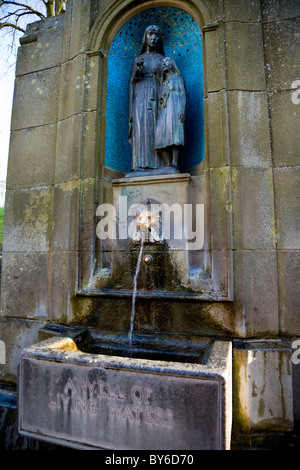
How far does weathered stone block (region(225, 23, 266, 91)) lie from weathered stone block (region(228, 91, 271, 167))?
113 mm

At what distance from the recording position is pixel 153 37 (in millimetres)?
3744

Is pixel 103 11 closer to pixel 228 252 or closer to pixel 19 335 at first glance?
pixel 228 252

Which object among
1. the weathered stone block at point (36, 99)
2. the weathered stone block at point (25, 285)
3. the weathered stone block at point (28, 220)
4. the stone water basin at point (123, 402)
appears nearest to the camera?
the stone water basin at point (123, 402)

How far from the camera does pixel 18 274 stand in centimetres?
361

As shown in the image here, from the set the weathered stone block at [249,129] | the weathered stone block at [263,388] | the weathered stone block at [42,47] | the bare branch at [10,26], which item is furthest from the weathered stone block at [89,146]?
the bare branch at [10,26]

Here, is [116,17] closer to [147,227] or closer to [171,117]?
[171,117]

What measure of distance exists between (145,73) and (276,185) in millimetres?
2309

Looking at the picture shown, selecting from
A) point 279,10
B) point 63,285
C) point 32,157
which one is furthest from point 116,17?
point 63,285

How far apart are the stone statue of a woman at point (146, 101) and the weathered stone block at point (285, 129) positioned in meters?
1.37

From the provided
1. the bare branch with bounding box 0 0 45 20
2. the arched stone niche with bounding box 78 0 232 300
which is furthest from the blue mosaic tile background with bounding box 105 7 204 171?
the bare branch with bounding box 0 0 45 20

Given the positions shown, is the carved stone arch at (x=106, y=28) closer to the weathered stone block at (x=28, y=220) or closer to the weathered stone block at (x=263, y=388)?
the weathered stone block at (x=28, y=220)

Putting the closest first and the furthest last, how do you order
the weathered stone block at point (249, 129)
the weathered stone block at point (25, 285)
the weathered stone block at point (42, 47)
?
the weathered stone block at point (249, 129)
the weathered stone block at point (25, 285)
the weathered stone block at point (42, 47)

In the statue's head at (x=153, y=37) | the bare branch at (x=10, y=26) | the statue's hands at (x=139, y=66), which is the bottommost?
the statue's hands at (x=139, y=66)

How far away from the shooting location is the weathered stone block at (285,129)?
2.89 m
